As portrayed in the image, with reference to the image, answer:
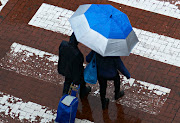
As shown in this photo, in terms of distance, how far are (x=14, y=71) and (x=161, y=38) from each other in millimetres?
3677

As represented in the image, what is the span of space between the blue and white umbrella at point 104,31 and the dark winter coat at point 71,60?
28cm

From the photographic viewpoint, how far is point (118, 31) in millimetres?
7809

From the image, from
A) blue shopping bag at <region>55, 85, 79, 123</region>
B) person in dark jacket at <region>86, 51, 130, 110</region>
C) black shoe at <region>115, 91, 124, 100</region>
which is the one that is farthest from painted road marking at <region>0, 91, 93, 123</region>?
person in dark jacket at <region>86, 51, 130, 110</region>

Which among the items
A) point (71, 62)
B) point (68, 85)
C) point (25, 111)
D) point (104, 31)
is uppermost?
point (104, 31)

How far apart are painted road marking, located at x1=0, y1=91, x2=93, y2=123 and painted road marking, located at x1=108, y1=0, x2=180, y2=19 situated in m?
3.84

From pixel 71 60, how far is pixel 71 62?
0.18 ft

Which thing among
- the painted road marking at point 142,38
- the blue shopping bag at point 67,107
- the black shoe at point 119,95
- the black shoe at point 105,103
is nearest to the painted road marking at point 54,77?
the black shoe at point 119,95

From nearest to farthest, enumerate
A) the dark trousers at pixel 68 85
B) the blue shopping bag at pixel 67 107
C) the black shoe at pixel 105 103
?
the blue shopping bag at pixel 67 107
the dark trousers at pixel 68 85
the black shoe at pixel 105 103

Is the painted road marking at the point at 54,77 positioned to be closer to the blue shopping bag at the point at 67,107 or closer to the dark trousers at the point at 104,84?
the dark trousers at the point at 104,84

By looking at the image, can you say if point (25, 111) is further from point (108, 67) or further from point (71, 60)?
point (108, 67)

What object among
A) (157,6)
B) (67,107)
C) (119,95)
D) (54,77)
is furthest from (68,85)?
(157,6)

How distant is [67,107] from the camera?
8.34m

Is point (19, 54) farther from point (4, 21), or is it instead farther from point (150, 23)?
point (150, 23)

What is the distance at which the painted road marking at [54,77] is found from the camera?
30.6 ft
